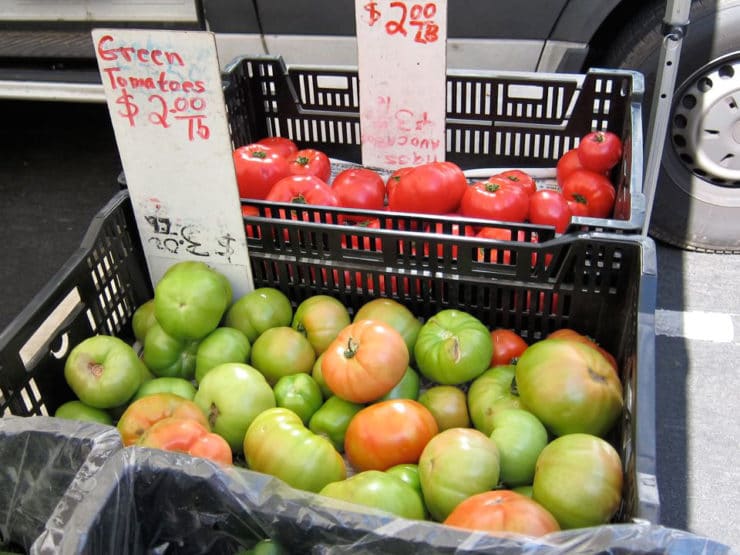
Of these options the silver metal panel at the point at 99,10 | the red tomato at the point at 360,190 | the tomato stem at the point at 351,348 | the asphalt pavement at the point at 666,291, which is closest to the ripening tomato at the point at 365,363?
the tomato stem at the point at 351,348

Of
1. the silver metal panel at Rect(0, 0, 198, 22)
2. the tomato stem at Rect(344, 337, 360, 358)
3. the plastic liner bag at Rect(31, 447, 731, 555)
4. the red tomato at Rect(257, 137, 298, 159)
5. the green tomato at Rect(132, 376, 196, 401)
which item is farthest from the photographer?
the silver metal panel at Rect(0, 0, 198, 22)

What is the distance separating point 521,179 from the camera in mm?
1808

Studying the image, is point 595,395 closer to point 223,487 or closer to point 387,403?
point 387,403

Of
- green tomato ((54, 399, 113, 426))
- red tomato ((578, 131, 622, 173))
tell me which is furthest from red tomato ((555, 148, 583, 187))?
green tomato ((54, 399, 113, 426))

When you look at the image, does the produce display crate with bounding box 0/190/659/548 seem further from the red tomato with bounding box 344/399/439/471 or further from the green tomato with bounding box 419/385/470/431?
the red tomato with bounding box 344/399/439/471

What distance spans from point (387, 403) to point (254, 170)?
854mm

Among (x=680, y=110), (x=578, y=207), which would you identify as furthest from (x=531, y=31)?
(x=578, y=207)

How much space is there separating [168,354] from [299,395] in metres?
0.32

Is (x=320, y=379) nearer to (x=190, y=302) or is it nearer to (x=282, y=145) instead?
(x=190, y=302)

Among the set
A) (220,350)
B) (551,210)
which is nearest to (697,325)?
(551,210)

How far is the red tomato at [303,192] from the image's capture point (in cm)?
170

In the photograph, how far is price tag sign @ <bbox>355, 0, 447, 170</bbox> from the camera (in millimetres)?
1678

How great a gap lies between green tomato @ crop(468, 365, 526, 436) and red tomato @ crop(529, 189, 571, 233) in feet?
1.48

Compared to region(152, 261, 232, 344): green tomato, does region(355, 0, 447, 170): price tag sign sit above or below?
above
